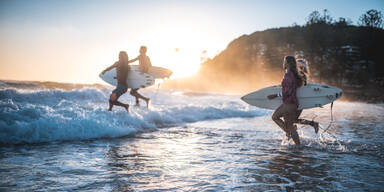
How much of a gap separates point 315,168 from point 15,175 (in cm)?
407

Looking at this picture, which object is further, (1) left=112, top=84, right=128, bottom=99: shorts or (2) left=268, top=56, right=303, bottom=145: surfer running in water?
(1) left=112, top=84, right=128, bottom=99: shorts

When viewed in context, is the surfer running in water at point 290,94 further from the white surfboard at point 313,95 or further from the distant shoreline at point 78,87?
the distant shoreline at point 78,87

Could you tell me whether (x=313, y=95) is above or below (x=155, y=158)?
above

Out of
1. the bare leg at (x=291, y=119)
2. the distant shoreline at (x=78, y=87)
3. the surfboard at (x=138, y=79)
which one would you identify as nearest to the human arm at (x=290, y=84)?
the bare leg at (x=291, y=119)

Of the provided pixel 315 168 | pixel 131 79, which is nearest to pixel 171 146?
pixel 315 168

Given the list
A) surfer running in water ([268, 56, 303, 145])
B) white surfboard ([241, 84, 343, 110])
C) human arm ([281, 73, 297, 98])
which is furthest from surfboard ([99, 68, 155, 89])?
human arm ([281, 73, 297, 98])

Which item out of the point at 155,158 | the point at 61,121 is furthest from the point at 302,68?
the point at 61,121

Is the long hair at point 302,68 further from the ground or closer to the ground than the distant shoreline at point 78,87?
closer to the ground

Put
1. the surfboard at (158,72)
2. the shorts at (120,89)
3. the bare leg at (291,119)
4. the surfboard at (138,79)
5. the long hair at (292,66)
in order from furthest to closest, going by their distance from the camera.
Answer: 1. the surfboard at (158,72)
2. the surfboard at (138,79)
3. the shorts at (120,89)
4. the bare leg at (291,119)
5. the long hair at (292,66)

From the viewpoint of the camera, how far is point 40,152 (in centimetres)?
422

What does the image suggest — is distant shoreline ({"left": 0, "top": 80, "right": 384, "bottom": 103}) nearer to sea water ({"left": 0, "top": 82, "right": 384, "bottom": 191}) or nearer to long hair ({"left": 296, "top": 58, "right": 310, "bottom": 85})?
sea water ({"left": 0, "top": 82, "right": 384, "bottom": 191})

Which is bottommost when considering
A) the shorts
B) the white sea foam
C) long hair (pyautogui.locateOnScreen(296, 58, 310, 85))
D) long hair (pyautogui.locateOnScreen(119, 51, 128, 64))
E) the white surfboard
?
the white sea foam

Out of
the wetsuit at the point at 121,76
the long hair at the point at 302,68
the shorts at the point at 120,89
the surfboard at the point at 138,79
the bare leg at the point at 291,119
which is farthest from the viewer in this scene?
the surfboard at the point at 138,79

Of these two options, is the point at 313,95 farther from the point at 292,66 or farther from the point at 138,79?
the point at 138,79
